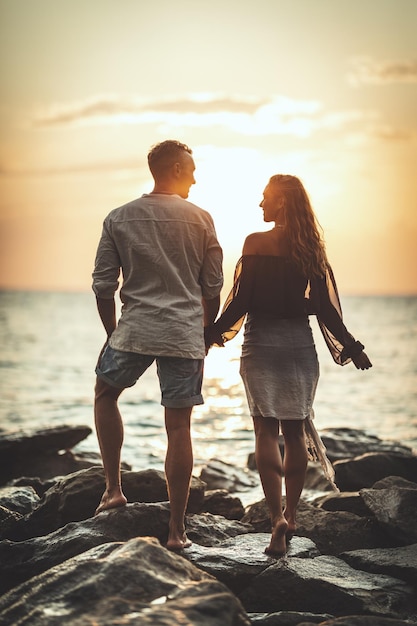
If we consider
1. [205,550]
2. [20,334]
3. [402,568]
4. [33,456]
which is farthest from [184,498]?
[20,334]

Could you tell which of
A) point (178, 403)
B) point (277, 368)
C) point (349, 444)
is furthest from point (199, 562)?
point (349, 444)

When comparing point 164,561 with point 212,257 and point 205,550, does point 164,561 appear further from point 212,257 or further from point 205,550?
point 212,257

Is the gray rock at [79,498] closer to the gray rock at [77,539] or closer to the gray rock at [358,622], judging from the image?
the gray rock at [77,539]

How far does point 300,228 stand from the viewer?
17.7ft

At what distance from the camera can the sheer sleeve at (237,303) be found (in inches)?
211

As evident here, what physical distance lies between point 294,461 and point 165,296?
4.89 ft

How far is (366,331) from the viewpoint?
58344 mm

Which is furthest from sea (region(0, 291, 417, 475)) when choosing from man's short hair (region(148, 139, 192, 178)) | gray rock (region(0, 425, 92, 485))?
man's short hair (region(148, 139, 192, 178))

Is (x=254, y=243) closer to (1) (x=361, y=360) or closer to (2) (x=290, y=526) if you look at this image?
(1) (x=361, y=360)

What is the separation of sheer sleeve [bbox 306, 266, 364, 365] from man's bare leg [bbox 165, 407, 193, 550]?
3.91ft

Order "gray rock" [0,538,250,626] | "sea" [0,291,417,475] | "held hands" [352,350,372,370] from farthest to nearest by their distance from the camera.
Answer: "sea" [0,291,417,475]
"held hands" [352,350,372,370]
"gray rock" [0,538,250,626]

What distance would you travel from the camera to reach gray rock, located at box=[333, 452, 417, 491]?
26.7ft

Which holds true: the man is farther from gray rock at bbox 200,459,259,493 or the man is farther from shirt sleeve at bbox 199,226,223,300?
gray rock at bbox 200,459,259,493

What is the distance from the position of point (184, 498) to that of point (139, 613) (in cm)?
167
